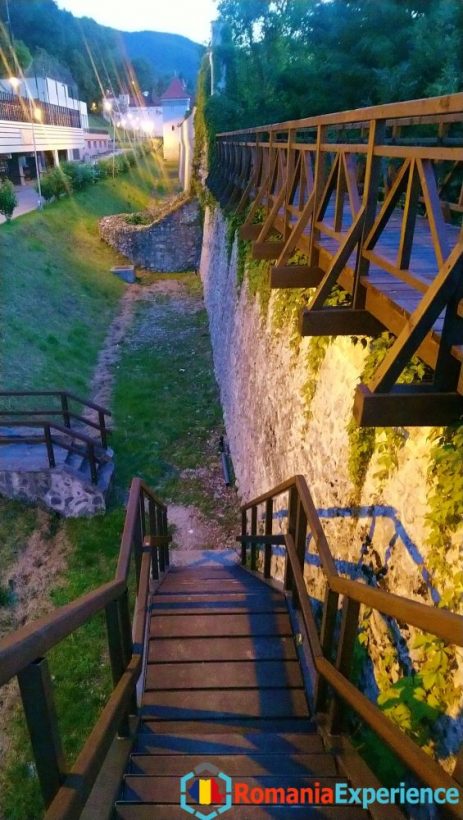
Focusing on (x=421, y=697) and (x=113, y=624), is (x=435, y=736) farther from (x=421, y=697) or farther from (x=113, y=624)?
(x=113, y=624)

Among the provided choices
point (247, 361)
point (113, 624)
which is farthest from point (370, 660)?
point (247, 361)

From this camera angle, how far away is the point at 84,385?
11.8m

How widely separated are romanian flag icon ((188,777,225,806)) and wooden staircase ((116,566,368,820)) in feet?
0.11

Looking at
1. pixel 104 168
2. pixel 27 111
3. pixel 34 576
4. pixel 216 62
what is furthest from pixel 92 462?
pixel 104 168

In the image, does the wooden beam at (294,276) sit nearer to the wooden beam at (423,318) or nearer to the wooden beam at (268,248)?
the wooden beam at (268,248)

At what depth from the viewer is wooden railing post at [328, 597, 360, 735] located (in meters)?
2.35

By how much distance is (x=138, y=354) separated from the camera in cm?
1379

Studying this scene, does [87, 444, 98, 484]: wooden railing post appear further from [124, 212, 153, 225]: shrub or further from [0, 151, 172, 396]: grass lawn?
[124, 212, 153, 225]: shrub

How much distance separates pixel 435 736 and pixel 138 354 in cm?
1228

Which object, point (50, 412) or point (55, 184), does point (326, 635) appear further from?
point (55, 184)

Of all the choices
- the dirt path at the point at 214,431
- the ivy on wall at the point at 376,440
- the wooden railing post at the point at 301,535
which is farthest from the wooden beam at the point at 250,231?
the wooden railing post at the point at 301,535

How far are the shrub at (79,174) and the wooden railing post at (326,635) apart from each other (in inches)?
1023

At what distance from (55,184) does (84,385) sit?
49.9ft

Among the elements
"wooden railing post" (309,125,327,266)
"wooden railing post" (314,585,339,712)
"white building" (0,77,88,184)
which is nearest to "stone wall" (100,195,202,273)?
"white building" (0,77,88,184)
